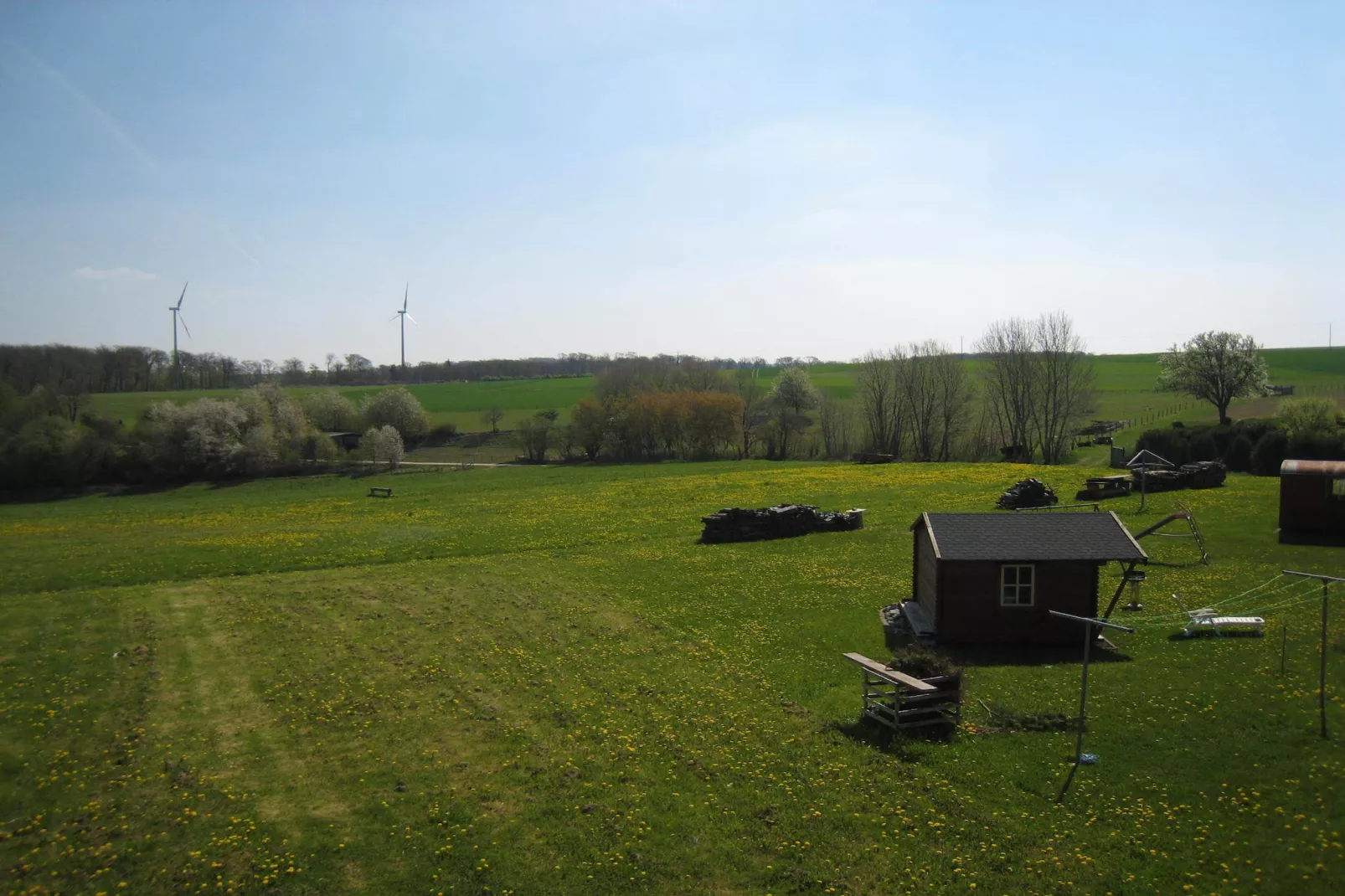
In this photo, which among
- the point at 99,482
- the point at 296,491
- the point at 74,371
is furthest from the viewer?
the point at 74,371

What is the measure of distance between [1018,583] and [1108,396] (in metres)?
120

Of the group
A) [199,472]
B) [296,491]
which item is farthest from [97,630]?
[199,472]

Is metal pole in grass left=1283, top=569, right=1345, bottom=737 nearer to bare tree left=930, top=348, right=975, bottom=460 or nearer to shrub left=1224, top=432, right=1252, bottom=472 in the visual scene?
shrub left=1224, top=432, right=1252, bottom=472

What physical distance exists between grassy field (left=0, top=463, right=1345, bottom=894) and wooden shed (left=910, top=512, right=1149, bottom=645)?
1.36 metres

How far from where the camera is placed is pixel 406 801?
15.9 m

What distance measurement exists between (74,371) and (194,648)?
135 metres

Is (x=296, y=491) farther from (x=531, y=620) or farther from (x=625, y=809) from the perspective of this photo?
(x=625, y=809)

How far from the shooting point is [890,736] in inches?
731

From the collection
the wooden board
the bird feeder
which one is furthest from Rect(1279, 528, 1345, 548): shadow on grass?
the wooden board

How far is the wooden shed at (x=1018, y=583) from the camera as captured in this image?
82.8 ft

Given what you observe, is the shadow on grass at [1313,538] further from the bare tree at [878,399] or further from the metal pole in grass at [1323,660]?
the bare tree at [878,399]

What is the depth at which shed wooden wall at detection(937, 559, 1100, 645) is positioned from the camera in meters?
25.4

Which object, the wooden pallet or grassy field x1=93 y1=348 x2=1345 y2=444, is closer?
the wooden pallet

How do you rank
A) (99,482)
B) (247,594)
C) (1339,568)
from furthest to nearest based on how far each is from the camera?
(99,482) < (247,594) < (1339,568)
